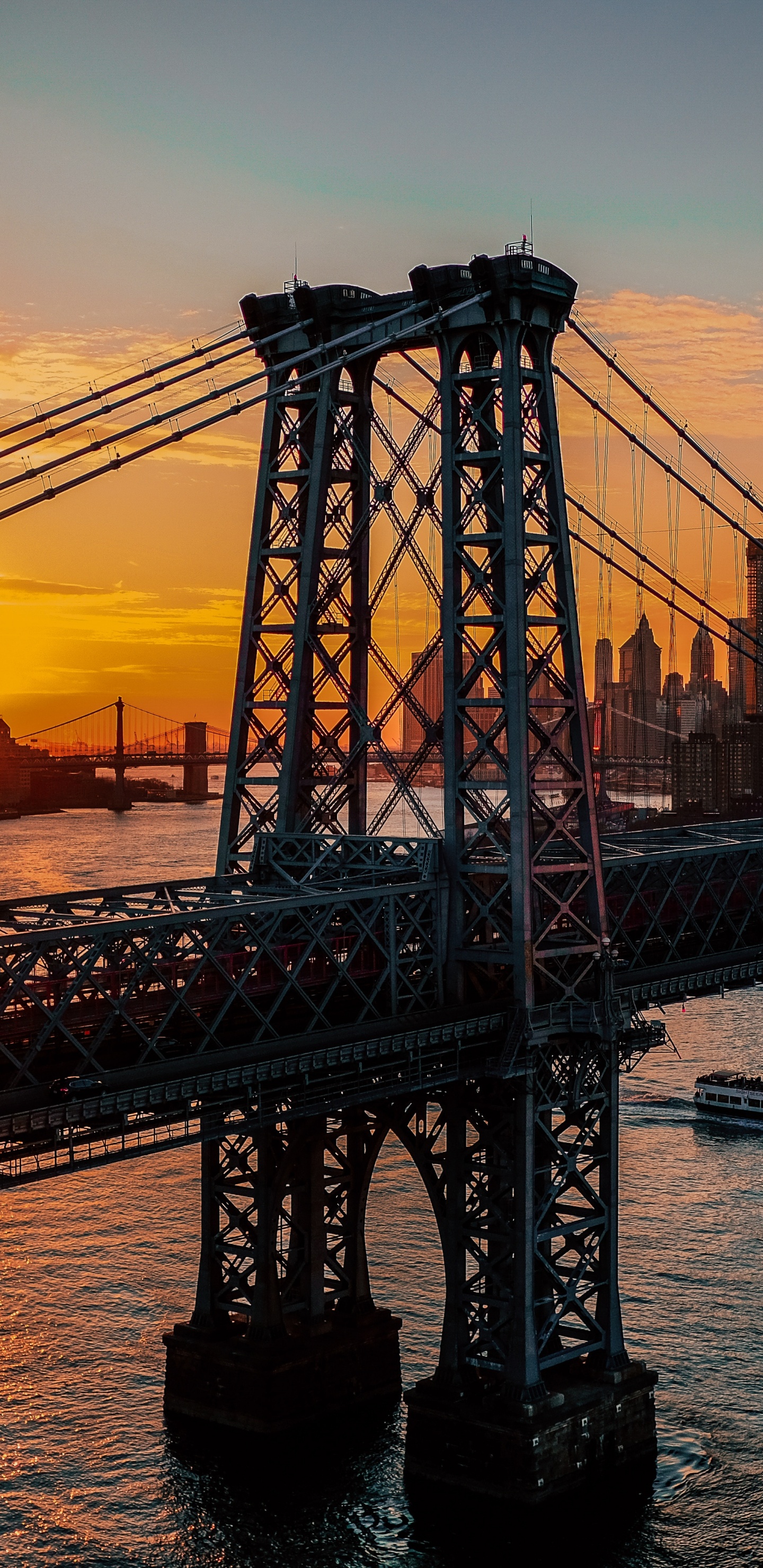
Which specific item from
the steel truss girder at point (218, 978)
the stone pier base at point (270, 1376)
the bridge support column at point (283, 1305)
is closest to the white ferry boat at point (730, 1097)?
the bridge support column at point (283, 1305)

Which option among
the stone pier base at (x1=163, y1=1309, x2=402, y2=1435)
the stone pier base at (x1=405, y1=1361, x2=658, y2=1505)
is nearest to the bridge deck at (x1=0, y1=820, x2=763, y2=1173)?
the stone pier base at (x1=405, y1=1361, x2=658, y2=1505)

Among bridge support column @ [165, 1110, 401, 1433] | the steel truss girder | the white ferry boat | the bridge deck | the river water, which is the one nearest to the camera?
the bridge deck

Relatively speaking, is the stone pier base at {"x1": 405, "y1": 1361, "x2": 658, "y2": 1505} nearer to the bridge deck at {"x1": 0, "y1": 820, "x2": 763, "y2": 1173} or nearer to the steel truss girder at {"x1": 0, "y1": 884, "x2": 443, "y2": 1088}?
the bridge deck at {"x1": 0, "y1": 820, "x2": 763, "y2": 1173}

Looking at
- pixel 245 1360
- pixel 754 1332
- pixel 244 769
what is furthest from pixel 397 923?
pixel 754 1332

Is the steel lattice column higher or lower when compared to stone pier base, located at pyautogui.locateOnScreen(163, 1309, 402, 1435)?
higher

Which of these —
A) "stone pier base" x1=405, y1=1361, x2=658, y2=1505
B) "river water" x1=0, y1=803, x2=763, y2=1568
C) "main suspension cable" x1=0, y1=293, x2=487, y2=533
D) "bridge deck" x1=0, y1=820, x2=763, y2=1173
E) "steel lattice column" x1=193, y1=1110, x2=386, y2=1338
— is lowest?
"river water" x1=0, y1=803, x2=763, y2=1568

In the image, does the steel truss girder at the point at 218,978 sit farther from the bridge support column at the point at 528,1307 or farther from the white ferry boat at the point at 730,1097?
the white ferry boat at the point at 730,1097

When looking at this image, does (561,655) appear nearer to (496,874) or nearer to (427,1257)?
(496,874)

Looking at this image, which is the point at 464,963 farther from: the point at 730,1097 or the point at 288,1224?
the point at 730,1097
